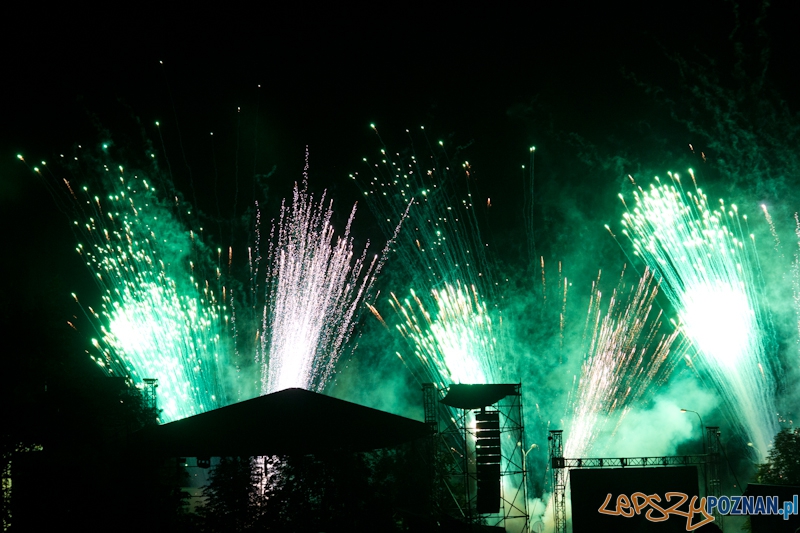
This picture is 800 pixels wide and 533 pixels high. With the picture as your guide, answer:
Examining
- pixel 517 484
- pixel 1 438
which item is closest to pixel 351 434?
pixel 1 438

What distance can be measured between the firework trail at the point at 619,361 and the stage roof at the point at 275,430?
15948 mm

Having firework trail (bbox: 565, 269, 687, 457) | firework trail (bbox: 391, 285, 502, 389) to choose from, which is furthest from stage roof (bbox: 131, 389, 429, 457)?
firework trail (bbox: 565, 269, 687, 457)

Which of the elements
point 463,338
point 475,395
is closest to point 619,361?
point 463,338

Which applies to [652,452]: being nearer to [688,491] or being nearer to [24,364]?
[688,491]

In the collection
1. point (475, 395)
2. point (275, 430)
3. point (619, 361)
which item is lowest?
point (275, 430)

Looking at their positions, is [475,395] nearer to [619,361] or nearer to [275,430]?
[275,430]

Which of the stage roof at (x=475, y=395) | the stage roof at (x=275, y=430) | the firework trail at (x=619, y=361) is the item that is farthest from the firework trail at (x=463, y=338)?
the stage roof at (x=275, y=430)

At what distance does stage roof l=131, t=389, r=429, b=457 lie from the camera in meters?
12.6

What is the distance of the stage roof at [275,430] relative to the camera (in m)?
12.6

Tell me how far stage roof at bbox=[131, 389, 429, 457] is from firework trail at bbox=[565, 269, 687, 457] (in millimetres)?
15948

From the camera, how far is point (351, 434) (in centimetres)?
1284

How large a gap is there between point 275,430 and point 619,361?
18.2 metres

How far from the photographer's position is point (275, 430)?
12.8 meters

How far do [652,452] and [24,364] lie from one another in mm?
25050
